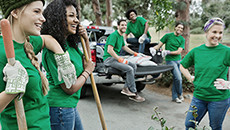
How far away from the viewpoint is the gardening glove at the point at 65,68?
5.23ft

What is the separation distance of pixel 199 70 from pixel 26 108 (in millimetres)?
2129

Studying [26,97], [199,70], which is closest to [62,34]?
[26,97]

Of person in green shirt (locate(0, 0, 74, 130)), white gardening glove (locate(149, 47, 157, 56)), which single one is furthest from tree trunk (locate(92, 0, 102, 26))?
person in green shirt (locate(0, 0, 74, 130))

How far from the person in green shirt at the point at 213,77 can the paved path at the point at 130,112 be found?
54.7 inches

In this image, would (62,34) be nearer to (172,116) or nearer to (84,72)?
(84,72)

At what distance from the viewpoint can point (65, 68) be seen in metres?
1.59

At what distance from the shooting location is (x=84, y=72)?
189cm

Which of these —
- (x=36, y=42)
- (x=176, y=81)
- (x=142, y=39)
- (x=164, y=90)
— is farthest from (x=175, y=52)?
(x=36, y=42)

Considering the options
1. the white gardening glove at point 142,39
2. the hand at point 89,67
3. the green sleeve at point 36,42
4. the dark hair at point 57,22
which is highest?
the dark hair at point 57,22

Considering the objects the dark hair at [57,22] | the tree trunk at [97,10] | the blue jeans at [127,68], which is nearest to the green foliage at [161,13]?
the blue jeans at [127,68]

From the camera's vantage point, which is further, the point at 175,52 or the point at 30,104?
the point at 175,52

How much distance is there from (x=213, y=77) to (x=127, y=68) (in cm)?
231

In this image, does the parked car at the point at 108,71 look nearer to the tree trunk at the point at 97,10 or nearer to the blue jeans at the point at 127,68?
the blue jeans at the point at 127,68

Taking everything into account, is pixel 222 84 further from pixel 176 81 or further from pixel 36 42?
pixel 176 81
